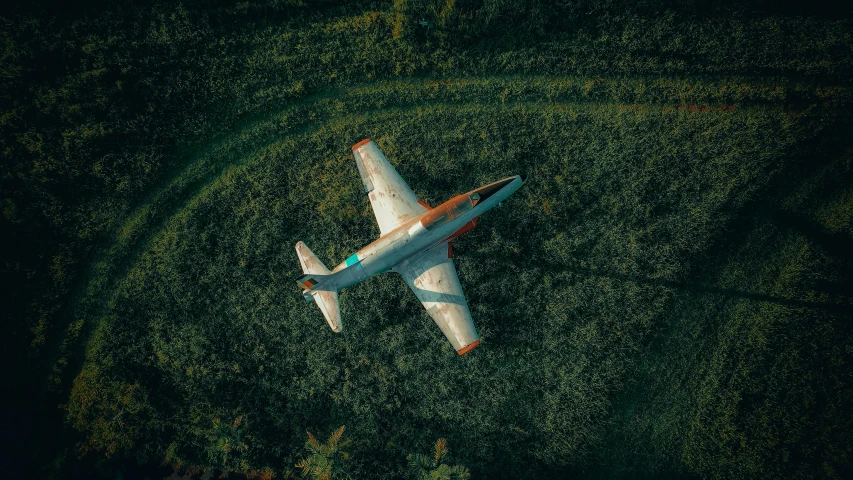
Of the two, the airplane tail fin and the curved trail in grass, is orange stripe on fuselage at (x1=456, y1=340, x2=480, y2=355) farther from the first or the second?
the curved trail in grass

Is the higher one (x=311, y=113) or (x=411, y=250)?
(x=311, y=113)

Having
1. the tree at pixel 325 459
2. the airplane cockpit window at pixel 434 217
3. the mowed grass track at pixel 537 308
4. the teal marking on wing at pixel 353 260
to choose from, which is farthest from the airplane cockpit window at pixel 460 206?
the tree at pixel 325 459

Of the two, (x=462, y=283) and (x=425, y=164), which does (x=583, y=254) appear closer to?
(x=462, y=283)

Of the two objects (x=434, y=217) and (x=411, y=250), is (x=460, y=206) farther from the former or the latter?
(x=411, y=250)

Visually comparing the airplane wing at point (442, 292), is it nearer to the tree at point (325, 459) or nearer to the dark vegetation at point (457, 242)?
the dark vegetation at point (457, 242)

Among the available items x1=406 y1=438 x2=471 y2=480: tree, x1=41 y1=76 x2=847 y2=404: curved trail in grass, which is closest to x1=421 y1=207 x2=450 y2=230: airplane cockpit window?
x1=41 y1=76 x2=847 y2=404: curved trail in grass

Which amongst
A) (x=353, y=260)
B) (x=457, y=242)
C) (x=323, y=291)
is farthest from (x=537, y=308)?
(x=323, y=291)
